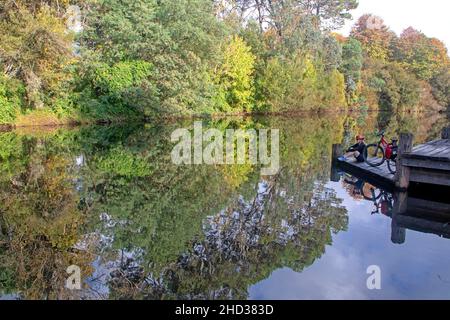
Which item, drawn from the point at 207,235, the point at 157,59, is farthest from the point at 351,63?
the point at 207,235

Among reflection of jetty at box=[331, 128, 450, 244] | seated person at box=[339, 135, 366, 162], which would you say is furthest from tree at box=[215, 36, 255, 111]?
reflection of jetty at box=[331, 128, 450, 244]

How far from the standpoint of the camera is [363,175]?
39.8 feet

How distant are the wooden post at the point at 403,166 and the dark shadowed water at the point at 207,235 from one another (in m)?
0.42

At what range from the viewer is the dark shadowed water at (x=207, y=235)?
18.3ft

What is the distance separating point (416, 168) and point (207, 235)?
551 centimetres

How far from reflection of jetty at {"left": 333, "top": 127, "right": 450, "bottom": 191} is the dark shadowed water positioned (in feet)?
1.51

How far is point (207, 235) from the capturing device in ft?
24.4

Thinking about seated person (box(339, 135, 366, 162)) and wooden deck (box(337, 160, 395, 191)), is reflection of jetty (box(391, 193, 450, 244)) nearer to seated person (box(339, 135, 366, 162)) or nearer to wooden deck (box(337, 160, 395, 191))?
wooden deck (box(337, 160, 395, 191))

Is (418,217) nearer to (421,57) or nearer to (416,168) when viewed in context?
(416,168)

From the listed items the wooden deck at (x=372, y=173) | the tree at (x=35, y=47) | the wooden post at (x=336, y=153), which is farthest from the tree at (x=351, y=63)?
the wooden deck at (x=372, y=173)

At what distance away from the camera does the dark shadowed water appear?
5.58 m

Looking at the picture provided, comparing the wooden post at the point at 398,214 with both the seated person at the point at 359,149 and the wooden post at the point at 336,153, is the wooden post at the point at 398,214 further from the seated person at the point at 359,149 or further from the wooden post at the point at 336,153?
the wooden post at the point at 336,153

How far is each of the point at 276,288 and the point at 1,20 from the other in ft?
81.1
